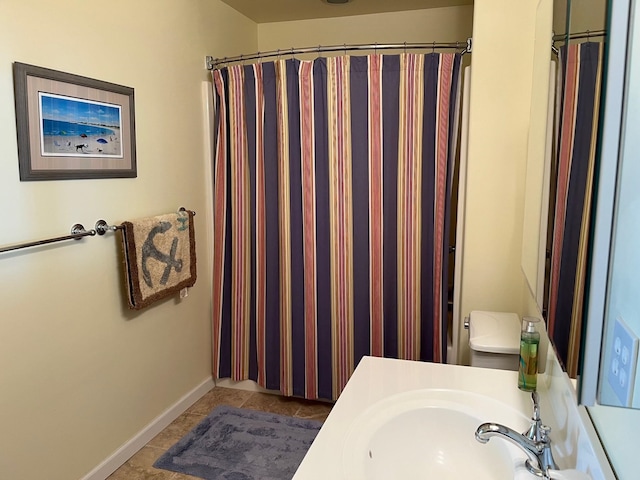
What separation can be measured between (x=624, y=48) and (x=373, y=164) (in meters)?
1.94

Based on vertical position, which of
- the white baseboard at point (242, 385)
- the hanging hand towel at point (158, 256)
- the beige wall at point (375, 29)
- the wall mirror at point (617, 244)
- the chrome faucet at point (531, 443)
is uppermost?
the beige wall at point (375, 29)

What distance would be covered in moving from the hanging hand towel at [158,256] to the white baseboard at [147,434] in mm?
672

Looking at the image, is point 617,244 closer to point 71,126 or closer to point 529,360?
point 529,360

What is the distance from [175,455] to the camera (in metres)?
2.38

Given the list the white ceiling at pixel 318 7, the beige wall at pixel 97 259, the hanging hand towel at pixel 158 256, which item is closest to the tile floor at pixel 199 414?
the beige wall at pixel 97 259

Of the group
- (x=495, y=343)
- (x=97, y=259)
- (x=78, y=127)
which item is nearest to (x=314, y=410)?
(x=495, y=343)

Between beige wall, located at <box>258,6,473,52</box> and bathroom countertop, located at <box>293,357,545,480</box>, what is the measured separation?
2.22 meters

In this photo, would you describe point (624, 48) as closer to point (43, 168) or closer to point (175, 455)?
point (43, 168)

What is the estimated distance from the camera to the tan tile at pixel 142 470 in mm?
2234

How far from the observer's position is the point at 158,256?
2.37m

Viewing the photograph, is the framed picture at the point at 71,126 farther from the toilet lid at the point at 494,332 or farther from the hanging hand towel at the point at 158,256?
the toilet lid at the point at 494,332

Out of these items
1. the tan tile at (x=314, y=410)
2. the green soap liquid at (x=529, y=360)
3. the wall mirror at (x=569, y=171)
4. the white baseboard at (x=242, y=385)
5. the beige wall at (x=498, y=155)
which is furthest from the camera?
the white baseboard at (x=242, y=385)

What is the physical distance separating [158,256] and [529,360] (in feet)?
5.54

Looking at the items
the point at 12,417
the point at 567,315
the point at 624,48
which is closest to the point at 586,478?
the point at 567,315
